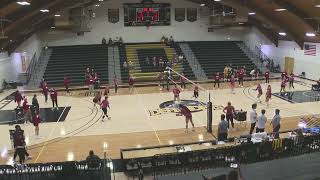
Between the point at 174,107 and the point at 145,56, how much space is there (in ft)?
55.2

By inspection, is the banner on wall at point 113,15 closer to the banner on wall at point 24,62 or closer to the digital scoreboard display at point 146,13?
the digital scoreboard display at point 146,13

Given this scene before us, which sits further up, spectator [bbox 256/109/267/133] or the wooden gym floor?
spectator [bbox 256/109/267/133]

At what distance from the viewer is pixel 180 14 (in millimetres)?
43969

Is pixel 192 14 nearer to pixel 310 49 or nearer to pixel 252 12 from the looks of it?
pixel 252 12

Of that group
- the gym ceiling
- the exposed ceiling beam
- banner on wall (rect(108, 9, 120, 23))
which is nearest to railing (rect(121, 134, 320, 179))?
the gym ceiling

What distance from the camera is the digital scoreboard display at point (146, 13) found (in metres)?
42.0

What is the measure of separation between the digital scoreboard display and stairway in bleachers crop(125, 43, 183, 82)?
2742mm

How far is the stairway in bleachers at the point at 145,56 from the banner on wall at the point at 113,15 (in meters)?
3.47

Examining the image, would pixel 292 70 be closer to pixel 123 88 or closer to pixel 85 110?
pixel 123 88

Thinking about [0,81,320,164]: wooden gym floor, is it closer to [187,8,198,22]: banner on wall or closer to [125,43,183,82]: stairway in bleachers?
[125,43,183,82]: stairway in bleachers

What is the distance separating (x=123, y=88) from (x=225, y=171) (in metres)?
21.3

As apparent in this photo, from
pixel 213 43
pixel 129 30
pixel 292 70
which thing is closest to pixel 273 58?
pixel 292 70

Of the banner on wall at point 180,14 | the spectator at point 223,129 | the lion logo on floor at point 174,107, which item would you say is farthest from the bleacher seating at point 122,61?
the spectator at point 223,129

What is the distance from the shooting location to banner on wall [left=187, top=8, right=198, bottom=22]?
44.1m
